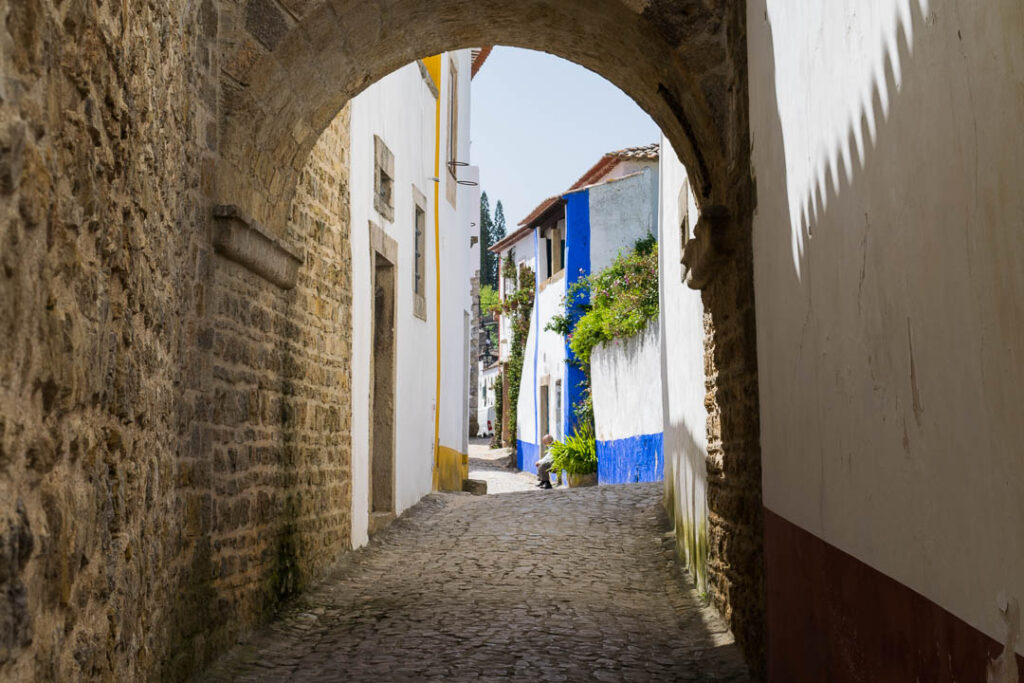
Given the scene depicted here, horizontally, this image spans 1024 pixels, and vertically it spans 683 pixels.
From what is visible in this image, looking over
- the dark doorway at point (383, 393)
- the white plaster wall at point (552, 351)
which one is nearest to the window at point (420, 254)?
the dark doorway at point (383, 393)

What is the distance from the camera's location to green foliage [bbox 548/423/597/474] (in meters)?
17.0

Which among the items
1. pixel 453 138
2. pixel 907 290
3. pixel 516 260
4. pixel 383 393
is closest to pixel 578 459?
pixel 453 138

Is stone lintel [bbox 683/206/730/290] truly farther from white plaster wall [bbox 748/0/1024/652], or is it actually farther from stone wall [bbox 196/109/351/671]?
stone wall [bbox 196/109/351/671]

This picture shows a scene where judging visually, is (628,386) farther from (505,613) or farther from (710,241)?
(710,241)

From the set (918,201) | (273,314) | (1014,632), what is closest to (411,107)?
(273,314)

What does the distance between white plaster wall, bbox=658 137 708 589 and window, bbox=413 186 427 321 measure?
9.40 ft

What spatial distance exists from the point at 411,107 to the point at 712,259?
21.7 feet

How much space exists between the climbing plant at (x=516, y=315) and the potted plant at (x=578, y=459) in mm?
7613

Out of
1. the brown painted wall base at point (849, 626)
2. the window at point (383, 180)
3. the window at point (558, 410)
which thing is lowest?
the brown painted wall base at point (849, 626)

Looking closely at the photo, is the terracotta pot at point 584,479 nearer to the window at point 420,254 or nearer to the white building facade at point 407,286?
the white building facade at point 407,286

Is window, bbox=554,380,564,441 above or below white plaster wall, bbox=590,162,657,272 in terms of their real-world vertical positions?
below

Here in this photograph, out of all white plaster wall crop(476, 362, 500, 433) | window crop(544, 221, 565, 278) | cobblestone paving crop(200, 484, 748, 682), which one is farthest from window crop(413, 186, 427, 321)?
white plaster wall crop(476, 362, 500, 433)

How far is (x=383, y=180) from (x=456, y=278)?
17.4 ft

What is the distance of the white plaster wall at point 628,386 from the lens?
13.7 meters
